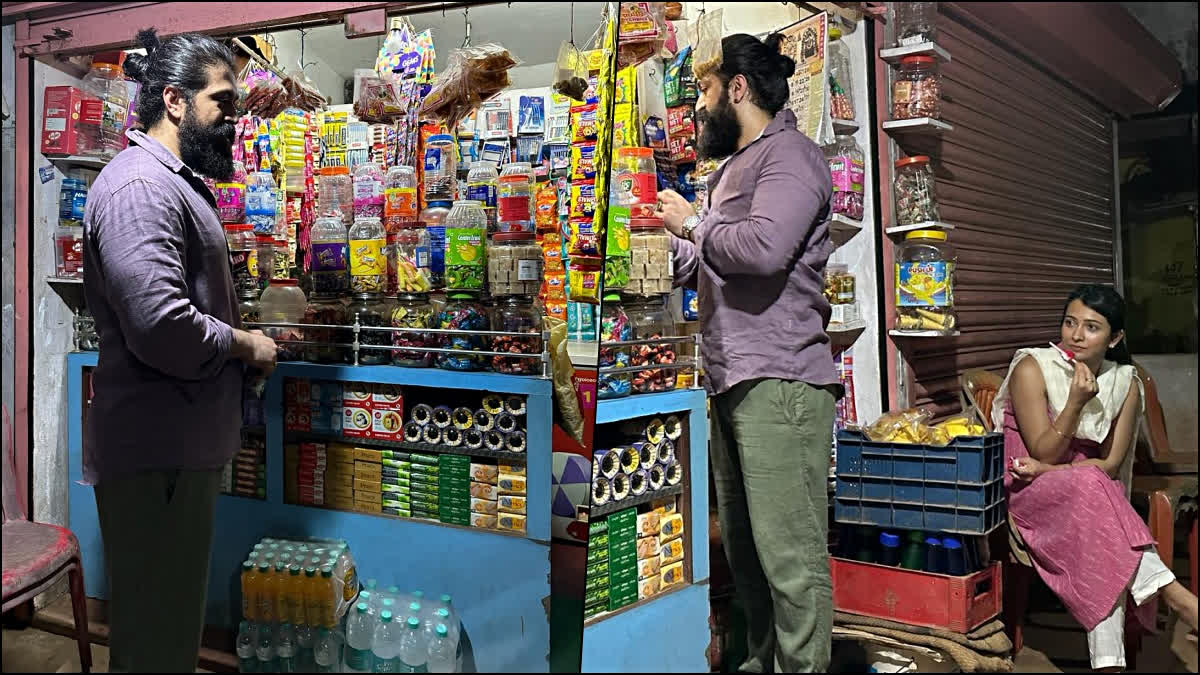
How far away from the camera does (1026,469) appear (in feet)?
4.20

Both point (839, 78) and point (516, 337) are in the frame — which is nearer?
point (516, 337)

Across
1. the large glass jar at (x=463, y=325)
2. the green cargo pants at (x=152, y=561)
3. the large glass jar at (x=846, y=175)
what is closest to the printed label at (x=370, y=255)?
the large glass jar at (x=463, y=325)

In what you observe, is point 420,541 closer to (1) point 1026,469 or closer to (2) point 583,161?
(2) point 583,161

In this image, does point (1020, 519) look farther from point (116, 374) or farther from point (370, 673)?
point (116, 374)

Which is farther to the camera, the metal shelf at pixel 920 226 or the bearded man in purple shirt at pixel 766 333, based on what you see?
the metal shelf at pixel 920 226

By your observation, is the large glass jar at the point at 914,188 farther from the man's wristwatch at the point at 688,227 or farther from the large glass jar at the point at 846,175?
the man's wristwatch at the point at 688,227

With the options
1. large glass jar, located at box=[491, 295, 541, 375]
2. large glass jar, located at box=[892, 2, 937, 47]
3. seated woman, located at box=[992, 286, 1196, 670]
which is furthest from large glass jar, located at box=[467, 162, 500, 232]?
seated woman, located at box=[992, 286, 1196, 670]

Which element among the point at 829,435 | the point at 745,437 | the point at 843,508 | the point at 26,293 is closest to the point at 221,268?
the point at 26,293

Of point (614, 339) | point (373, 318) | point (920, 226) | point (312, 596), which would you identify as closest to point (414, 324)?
point (373, 318)

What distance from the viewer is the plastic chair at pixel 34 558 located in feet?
3.37

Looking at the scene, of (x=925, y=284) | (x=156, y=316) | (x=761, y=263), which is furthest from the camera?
(x=925, y=284)

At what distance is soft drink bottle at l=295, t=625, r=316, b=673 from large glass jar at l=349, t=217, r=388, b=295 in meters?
0.49

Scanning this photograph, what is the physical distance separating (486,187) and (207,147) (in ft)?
1.21

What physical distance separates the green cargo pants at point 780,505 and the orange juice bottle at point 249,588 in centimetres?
69
